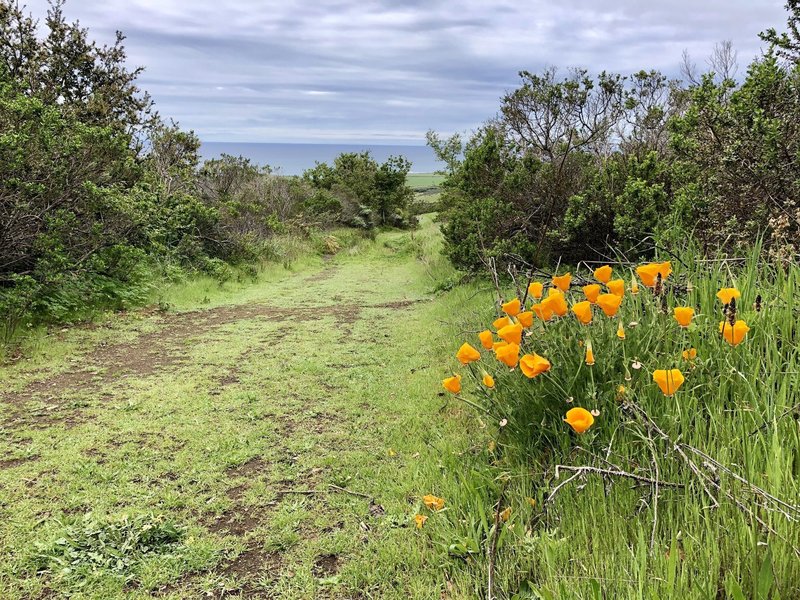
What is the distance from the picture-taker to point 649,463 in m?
1.94

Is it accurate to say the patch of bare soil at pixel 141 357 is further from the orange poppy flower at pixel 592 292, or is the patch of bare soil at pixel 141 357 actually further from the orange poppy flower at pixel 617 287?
the orange poppy flower at pixel 617 287

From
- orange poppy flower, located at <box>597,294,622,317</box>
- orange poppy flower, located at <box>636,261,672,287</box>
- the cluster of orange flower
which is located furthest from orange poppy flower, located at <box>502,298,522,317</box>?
orange poppy flower, located at <box>636,261,672,287</box>

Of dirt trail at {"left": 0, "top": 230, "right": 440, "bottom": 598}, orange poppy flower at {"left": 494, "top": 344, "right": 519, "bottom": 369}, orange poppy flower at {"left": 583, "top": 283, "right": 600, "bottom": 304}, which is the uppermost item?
orange poppy flower at {"left": 583, "top": 283, "right": 600, "bottom": 304}

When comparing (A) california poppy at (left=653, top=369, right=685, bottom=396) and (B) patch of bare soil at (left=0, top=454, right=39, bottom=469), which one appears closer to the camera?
(A) california poppy at (left=653, top=369, right=685, bottom=396)

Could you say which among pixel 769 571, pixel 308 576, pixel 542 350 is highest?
pixel 542 350

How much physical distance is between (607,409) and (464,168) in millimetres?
7810

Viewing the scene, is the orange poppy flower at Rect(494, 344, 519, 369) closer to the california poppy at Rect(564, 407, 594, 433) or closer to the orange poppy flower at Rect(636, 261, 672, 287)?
the california poppy at Rect(564, 407, 594, 433)

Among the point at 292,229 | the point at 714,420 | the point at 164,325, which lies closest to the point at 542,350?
the point at 714,420

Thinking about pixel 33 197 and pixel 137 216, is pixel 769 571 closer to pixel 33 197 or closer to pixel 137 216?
pixel 33 197

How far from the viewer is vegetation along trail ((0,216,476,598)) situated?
2.24 meters

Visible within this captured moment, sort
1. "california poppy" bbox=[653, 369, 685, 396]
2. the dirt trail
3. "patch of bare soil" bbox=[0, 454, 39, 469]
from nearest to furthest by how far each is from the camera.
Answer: "california poppy" bbox=[653, 369, 685, 396] → the dirt trail → "patch of bare soil" bbox=[0, 454, 39, 469]

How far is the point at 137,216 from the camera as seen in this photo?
7.98 metres

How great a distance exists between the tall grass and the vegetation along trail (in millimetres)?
456

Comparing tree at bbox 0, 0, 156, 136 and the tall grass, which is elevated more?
tree at bbox 0, 0, 156, 136
